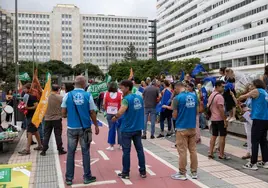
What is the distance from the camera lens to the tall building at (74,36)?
497 ft

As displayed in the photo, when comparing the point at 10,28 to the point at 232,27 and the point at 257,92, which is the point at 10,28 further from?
the point at 257,92

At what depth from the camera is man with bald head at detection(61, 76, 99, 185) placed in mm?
6008

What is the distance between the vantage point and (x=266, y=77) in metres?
7.73

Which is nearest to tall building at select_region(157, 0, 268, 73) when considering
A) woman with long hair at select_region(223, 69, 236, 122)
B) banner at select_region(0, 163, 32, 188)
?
woman with long hair at select_region(223, 69, 236, 122)

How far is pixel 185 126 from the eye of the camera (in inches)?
243

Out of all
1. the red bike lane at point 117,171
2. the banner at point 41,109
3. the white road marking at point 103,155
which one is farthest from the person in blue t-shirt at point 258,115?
the banner at point 41,109

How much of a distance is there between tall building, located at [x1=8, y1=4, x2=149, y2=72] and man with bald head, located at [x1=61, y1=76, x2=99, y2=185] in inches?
5801

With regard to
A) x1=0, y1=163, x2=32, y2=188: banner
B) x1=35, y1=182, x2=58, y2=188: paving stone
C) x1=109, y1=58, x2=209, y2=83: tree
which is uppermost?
x1=109, y1=58, x2=209, y2=83: tree

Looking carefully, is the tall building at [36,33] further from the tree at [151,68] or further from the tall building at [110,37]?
the tree at [151,68]

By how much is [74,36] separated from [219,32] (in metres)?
90.2

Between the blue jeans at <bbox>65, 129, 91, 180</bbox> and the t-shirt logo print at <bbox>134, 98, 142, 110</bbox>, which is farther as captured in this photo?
the t-shirt logo print at <bbox>134, 98, 142, 110</bbox>

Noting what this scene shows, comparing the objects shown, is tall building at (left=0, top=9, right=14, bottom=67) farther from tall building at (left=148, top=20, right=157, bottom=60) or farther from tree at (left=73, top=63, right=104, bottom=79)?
tall building at (left=148, top=20, right=157, bottom=60)

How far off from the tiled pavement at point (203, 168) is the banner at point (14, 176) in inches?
117

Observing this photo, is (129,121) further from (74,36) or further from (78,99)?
(74,36)
